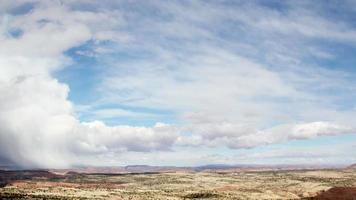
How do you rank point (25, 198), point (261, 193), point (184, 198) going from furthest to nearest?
1. point (261, 193)
2. point (184, 198)
3. point (25, 198)

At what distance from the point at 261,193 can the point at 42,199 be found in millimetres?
56126

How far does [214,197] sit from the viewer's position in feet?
351

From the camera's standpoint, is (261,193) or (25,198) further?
(261,193)

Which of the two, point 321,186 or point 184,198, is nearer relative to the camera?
point 184,198

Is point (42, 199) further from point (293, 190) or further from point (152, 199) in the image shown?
point (293, 190)

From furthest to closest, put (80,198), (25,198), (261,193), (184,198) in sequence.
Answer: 1. (261,193)
2. (184,198)
3. (80,198)
4. (25,198)

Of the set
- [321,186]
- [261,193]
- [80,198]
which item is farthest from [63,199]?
[321,186]

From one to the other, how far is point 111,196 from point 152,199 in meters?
11.6

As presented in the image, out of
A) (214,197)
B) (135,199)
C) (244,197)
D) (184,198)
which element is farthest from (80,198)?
(244,197)

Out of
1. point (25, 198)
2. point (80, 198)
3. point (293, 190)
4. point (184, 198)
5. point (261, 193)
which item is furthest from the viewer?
point (293, 190)

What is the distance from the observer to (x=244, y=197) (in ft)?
357

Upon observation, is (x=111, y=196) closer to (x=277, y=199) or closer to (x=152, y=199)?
(x=152, y=199)

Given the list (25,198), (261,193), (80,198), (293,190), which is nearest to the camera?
(25,198)

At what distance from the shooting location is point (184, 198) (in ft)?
344
